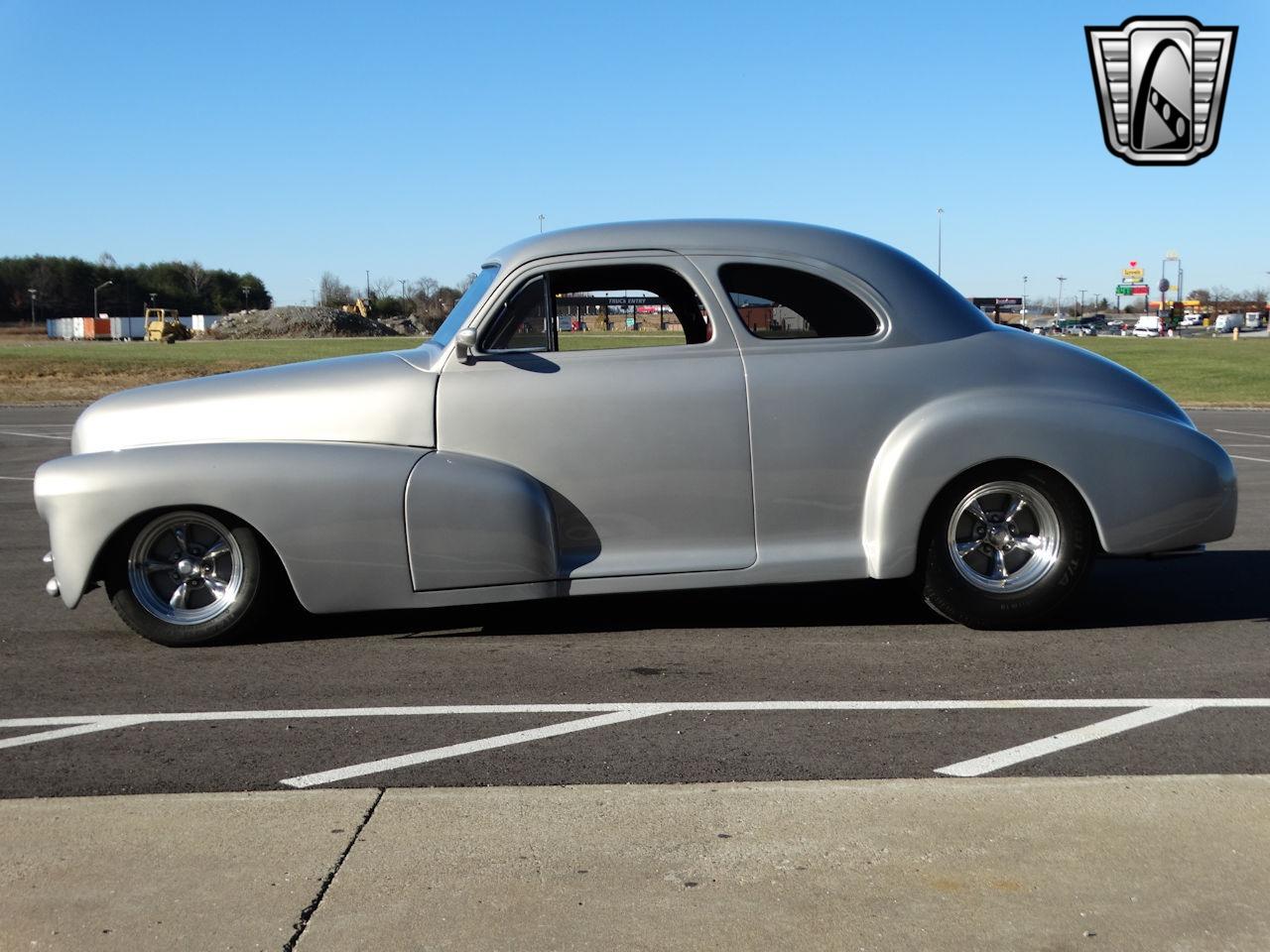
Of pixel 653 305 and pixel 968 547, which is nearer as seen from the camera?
pixel 968 547

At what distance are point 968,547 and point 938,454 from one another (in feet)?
1.64

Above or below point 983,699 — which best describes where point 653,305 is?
above

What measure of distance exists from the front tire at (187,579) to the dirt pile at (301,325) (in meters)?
98.9

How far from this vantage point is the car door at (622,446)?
5.90 meters

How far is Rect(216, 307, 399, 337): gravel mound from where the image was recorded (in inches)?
4107

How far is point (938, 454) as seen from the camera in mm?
5914

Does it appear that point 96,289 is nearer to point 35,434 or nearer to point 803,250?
point 35,434

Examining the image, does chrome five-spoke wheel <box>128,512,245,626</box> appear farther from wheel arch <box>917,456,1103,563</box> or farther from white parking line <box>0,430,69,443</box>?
white parking line <box>0,430,69,443</box>

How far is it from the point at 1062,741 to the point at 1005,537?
182cm

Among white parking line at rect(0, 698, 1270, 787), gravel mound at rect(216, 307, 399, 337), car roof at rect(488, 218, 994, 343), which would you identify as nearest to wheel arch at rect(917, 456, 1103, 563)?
car roof at rect(488, 218, 994, 343)

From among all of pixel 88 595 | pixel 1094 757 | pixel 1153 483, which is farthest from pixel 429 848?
pixel 88 595

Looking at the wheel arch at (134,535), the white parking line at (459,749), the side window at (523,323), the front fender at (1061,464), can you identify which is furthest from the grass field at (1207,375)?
the white parking line at (459,749)

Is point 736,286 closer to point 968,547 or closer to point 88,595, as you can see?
point 968,547

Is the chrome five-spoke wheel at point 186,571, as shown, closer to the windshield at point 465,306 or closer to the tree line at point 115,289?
the windshield at point 465,306
